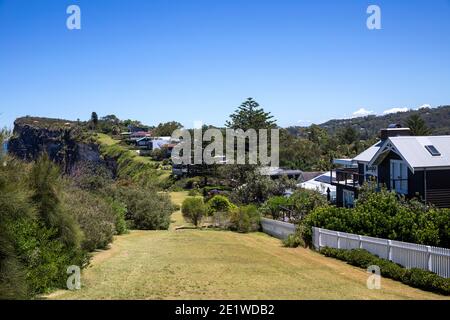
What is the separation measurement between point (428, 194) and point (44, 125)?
11924 centimetres

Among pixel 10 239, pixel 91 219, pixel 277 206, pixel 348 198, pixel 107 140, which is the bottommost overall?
pixel 277 206

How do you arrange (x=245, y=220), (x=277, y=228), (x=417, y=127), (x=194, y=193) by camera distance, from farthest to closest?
(x=417, y=127), (x=194, y=193), (x=245, y=220), (x=277, y=228)

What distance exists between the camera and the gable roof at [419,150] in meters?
25.6

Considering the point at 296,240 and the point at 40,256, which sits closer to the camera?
the point at 40,256

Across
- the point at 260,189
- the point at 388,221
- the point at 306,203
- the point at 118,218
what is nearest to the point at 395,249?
the point at 388,221

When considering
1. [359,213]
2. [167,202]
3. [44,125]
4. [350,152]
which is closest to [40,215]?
[359,213]

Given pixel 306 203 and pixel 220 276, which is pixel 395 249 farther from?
pixel 306 203

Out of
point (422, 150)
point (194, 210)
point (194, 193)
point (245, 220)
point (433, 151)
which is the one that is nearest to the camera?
point (433, 151)

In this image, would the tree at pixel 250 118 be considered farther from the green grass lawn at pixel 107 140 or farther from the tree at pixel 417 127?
the green grass lawn at pixel 107 140

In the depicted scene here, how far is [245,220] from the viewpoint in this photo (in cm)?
2877

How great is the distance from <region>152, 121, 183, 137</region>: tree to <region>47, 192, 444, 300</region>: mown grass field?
399 feet

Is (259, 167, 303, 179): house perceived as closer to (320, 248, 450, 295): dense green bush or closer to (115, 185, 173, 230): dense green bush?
(115, 185, 173, 230): dense green bush

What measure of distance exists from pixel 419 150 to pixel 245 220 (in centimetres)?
1069
